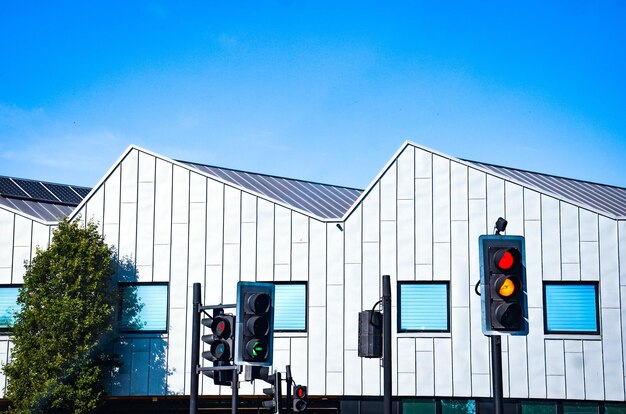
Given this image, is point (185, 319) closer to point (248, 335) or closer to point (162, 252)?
point (162, 252)

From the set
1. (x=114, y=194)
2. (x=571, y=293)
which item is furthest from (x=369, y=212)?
(x=114, y=194)

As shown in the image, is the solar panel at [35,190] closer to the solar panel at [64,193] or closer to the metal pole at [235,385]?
the solar panel at [64,193]

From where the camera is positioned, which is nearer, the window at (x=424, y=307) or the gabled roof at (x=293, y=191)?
the window at (x=424, y=307)

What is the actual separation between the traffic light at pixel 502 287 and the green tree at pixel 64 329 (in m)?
17.8

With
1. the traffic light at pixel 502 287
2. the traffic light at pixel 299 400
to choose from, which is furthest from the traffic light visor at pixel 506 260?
the traffic light at pixel 299 400

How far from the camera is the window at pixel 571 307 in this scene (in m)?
25.1

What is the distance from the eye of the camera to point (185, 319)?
88.5ft

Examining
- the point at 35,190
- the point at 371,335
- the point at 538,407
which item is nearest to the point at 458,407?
the point at 538,407

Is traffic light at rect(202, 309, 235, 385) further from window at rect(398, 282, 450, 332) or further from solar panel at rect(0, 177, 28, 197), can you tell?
solar panel at rect(0, 177, 28, 197)

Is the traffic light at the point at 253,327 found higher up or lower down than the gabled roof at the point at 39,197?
lower down

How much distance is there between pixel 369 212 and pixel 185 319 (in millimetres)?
6118

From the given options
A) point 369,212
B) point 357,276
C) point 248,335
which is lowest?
point 248,335

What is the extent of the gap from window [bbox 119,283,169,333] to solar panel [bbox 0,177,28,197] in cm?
665

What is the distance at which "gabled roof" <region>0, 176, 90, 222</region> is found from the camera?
100 ft
